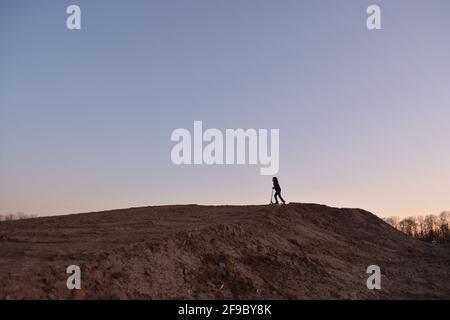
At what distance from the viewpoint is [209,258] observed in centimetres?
1277

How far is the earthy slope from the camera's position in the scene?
10109 millimetres

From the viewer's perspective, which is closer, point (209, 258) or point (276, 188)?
point (209, 258)

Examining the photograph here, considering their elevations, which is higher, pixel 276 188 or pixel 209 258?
pixel 276 188

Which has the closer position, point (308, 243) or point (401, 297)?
point (401, 297)

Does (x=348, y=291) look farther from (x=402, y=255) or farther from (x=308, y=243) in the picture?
(x=402, y=255)

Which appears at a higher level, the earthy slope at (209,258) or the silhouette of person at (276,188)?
the silhouette of person at (276,188)

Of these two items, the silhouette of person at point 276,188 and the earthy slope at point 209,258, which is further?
the silhouette of person at point 276,188

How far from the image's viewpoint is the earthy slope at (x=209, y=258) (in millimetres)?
10109

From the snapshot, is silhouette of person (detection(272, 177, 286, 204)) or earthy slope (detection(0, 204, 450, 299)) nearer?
earthy slope (detection(0, 204, 450, 299))

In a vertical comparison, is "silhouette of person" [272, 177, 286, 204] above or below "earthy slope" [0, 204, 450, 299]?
above
